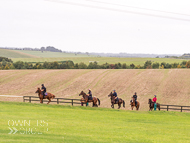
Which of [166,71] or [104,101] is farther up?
[166,71]

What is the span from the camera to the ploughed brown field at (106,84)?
53972 mm

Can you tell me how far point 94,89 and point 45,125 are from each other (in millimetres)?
39664

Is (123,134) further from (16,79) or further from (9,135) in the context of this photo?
(16,79)

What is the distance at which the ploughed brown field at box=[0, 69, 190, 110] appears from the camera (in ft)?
177

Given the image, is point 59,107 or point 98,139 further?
point 59,107

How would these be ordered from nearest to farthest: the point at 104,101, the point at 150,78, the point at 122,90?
the point at 104,101
the point at 122,90
the point at 150,78

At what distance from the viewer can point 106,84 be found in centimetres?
6419

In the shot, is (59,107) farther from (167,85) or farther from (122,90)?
(167,85)

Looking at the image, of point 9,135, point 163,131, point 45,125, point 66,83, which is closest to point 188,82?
point 66,83

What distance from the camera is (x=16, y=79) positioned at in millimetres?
74812

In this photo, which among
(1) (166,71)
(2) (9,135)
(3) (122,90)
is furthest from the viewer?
(1) (166,71)

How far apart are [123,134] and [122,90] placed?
128ft

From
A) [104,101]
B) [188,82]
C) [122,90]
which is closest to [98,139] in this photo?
[104,101]

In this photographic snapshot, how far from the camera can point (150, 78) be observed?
214 ft
